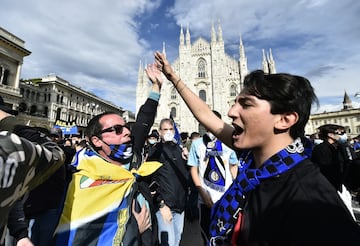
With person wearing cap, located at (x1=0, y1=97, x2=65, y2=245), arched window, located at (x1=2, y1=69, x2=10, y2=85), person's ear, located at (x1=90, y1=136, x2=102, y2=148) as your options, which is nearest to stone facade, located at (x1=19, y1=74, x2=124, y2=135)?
arched window, located at (x1=2, y1=69, x2=10, y2=85)

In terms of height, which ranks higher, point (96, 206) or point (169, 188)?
point (96, 206)

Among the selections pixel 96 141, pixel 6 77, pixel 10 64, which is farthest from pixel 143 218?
pixel 10 64

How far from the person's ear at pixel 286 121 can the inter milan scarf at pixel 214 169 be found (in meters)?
1.68

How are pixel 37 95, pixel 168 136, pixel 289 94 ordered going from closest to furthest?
pixel 289 94 → pixel 168 136 → pixel 37 95

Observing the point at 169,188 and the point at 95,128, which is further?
the point at 169,188

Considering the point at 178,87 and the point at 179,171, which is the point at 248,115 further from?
the point at 179,171

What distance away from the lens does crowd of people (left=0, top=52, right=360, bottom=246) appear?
0.67m

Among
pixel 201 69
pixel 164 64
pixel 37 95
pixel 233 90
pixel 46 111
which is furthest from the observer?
pixel 201 69

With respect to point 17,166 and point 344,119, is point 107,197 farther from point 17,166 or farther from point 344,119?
point 344,119

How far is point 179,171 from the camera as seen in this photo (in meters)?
2.84

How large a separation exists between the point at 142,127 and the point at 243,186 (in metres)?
1.32

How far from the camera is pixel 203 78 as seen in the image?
34.4 m

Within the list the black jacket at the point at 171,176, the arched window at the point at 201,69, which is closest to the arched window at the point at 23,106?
the black jacket at the point at 171,176

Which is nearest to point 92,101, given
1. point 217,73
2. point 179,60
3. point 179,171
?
point 179,60
